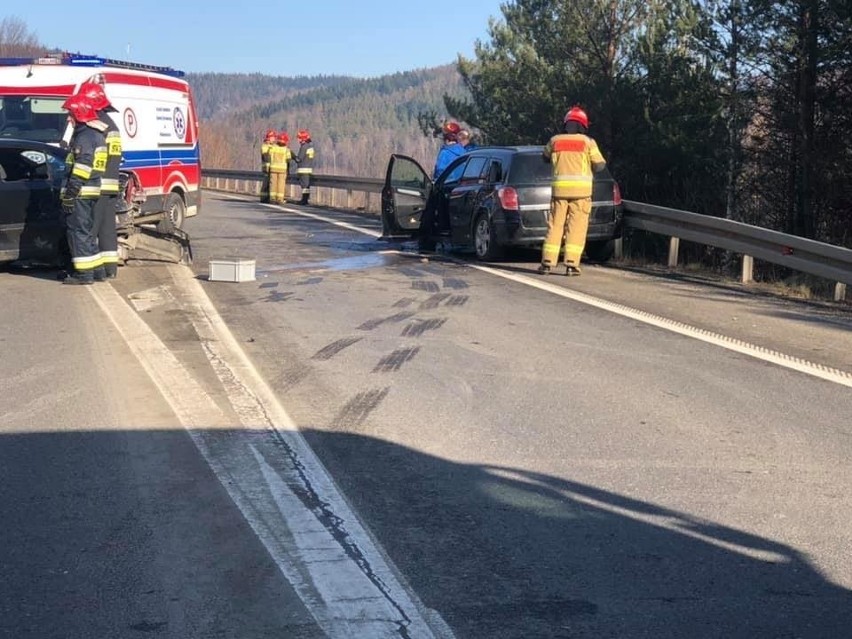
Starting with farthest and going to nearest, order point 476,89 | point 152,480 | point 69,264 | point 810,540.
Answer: point 476,89 < point 69,264 < point 152,480 < point 810,540

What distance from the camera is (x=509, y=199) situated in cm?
1371

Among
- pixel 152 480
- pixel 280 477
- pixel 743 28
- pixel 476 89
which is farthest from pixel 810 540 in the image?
pixel 476 89

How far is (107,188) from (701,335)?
251 inches

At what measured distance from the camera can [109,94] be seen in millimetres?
15086

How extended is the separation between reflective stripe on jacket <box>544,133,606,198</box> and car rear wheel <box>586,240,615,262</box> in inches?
74.6

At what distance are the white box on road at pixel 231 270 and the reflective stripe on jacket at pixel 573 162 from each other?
12.0 feet

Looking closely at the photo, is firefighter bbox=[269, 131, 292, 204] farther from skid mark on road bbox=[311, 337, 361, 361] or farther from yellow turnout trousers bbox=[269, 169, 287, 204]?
skid mark on road bbox=[311, 337, 361, 361]

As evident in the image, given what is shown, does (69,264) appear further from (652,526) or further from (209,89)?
(209,89)

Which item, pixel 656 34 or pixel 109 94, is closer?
pixel 109 94

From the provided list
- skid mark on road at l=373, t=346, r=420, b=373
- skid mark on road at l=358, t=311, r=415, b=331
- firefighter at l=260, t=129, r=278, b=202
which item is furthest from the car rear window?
firefighter at l=260, t=129, r=278, b=202

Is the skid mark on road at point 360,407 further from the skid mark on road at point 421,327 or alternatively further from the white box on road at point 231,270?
the white box on road at point 231,270

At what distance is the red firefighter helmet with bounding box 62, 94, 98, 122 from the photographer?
37.9 ft

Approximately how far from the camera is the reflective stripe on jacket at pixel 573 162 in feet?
41.8

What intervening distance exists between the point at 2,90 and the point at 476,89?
566 inches
